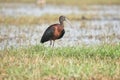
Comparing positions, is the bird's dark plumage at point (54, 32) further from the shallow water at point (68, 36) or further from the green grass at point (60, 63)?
the green grass at point (60, 63)

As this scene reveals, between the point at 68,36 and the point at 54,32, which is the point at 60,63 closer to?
the point at 54,32

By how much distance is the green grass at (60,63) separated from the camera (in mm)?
8414

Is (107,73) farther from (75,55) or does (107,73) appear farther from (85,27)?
(85,27)

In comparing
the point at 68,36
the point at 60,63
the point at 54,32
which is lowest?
the point at 68,36

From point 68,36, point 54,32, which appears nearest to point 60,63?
point 54,32

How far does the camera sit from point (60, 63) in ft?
30.3

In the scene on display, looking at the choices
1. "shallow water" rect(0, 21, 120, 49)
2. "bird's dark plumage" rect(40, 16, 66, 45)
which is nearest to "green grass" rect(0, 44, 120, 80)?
"bird's dark plumage" rect(40, 16, 66, 45)

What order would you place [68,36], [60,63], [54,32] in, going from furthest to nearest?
[68,36] → [54,32] → [60,63]

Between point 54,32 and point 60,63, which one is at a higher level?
point 60,63

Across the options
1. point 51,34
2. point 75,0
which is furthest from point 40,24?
point 75,0

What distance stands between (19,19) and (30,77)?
14.7 meters

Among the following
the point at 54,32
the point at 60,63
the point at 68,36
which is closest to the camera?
the point at 60,63

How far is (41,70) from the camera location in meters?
8.66

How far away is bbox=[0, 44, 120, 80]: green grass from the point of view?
8414 millimetres
